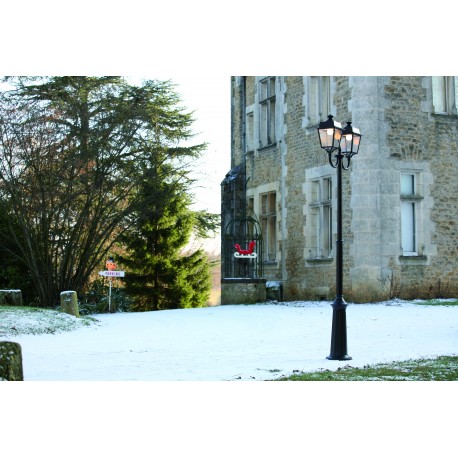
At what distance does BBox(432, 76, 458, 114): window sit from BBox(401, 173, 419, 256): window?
156 cm

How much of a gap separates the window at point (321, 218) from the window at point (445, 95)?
2.53m

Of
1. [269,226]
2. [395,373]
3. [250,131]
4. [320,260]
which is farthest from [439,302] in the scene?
[395,373]

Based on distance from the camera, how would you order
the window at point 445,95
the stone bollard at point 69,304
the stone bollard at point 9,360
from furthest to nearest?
the window at point 445,95 < the stone bollard at point 69,304 < the stone bollard at point 9,360

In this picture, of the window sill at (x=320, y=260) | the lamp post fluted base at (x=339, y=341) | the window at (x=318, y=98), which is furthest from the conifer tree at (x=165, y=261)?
the lamp post fluted base at (x=339, y=341)

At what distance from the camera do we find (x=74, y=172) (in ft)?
56.7

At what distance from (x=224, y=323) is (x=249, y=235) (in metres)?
5.38

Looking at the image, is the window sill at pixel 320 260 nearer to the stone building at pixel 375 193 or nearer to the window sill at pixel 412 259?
the stone building at pixel 375 193

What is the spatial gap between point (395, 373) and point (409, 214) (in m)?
8.73

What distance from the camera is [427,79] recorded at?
1584 centimetres

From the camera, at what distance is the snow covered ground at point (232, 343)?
25.5ft

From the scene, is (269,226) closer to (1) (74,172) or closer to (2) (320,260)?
(2) (320,260)

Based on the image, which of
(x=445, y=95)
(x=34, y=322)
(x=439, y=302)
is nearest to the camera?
(x=34, y=322)
